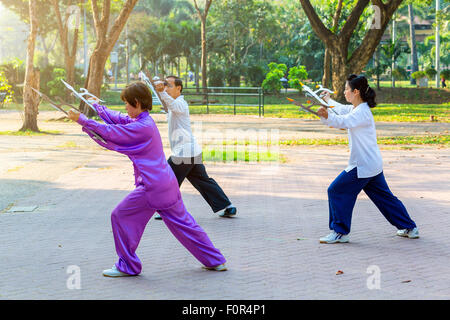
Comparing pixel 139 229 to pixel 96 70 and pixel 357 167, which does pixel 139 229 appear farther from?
pixel 96 70

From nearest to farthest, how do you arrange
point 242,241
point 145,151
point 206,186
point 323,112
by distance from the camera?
point 145,151, point 323,112, point 242,241, point 206,186

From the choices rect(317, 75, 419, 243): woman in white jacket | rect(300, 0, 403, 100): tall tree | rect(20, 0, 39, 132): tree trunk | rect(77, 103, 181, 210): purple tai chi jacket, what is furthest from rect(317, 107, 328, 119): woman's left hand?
rect(300, 0, 403, 100): tall tree

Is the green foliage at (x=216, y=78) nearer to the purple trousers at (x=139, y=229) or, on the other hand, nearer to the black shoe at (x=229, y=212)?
the black shoe at (x=229, y=212)

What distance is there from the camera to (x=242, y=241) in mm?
6859

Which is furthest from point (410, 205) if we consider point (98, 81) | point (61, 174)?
point (98, 81)

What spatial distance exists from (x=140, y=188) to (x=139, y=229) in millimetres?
355

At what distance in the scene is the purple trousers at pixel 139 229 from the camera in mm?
5359

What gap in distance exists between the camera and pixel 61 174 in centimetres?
1178

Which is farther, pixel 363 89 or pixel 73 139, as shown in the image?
pixel 73 139

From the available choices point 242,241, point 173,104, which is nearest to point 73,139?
point 173,104

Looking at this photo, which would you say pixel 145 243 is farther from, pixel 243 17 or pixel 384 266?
Answer: pixel 243 17

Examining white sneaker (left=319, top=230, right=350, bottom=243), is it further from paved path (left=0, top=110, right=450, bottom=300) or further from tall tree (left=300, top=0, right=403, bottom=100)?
tall tree (left=300, top=0, right=403, bottom=100)

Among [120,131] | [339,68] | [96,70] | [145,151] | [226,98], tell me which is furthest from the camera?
[226,98]

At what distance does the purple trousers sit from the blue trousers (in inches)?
63.7
